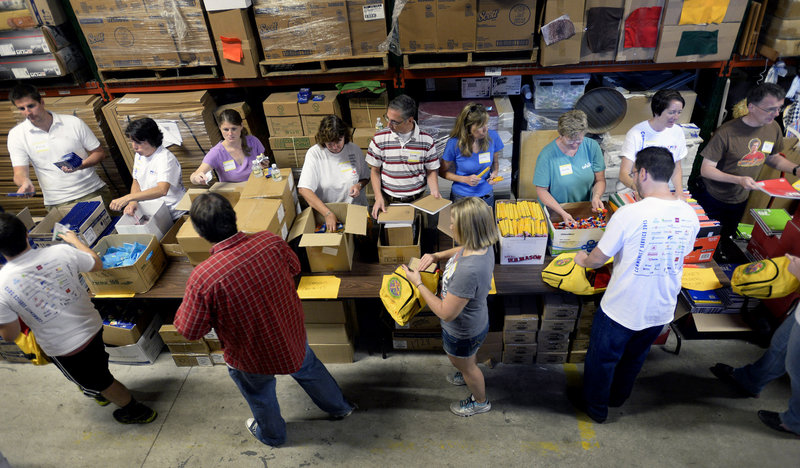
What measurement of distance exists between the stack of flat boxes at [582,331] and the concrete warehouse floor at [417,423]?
0.35 ft

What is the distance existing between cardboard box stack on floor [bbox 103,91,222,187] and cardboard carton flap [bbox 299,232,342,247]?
2.10 m

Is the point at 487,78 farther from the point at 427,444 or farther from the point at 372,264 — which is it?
the point at 427,444

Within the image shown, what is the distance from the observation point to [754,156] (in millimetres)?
3346

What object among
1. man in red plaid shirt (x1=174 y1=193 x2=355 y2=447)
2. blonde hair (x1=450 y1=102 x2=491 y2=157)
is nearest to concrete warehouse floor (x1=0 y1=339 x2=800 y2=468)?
man in red plaid shirt (x1=174 y1=193 x2=355 y2=447)

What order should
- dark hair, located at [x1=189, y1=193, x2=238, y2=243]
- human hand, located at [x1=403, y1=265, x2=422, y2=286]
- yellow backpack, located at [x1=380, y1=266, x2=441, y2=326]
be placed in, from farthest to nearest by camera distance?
yellow backpack, located at [x1=380, y1=266, x2=441, y2=326]
human hand, located at [x1=403, y1=265, x2=422, y2=286]
dark hair, located at [x1=189, y1=193, x2=238, y2=243]

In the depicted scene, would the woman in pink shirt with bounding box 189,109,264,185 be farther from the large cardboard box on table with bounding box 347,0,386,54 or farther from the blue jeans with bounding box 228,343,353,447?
the blue jeans with bounding box 228,343,353,447

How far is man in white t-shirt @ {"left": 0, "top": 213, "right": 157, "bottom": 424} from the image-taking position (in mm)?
2357

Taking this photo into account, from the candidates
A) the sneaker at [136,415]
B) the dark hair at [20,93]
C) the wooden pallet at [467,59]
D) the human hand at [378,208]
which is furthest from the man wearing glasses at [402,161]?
the dark hair at [20,93]

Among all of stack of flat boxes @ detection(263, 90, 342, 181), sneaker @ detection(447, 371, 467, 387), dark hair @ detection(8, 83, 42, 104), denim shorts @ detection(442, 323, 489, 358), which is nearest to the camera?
denim shorts @ detection(442, 323, 489, 358)

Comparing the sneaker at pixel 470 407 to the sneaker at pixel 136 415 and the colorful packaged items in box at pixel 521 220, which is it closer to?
the colorful packaged items in box at pixel 521 220

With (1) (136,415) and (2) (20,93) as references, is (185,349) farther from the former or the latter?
(2) (20,93)

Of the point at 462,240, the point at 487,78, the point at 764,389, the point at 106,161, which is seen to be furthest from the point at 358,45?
the point at 764,389

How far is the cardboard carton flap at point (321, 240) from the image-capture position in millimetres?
2852

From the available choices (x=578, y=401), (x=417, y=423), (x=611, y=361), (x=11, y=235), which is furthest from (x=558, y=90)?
(x=11, y=235)
